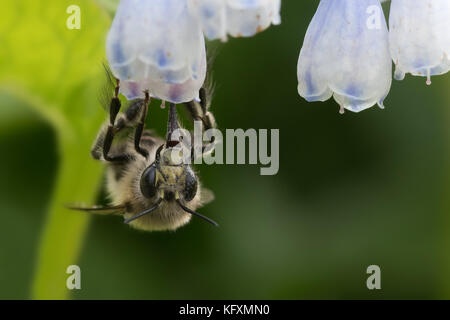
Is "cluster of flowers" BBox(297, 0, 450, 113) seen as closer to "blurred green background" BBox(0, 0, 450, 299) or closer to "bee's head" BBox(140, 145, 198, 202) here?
"bee's head" BBox(140, 145, 198, 202)

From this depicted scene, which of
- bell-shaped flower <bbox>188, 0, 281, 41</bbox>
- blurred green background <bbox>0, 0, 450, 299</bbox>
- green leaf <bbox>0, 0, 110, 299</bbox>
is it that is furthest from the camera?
blurred green background <bbox>0, 0, 450, 299</bbox>

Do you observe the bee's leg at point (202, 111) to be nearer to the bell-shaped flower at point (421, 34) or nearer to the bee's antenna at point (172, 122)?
the bee's antenna at point (172, 122)

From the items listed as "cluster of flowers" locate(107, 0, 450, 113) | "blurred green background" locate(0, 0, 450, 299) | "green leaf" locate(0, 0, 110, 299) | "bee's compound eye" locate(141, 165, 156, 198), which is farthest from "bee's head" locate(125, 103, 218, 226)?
"blurred green background" locate(0, 0, 450, 299)

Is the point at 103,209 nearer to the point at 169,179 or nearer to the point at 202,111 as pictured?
the point at 169,179

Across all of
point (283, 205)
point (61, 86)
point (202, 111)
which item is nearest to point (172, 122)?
point (202, 111)

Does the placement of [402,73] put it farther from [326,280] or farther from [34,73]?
[326,280]

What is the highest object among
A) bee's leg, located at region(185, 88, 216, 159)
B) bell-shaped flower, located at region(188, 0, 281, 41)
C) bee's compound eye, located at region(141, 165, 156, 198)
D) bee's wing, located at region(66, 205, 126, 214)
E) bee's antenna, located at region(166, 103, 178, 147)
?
bee's leg, located at region(185, 88, 216, 159)

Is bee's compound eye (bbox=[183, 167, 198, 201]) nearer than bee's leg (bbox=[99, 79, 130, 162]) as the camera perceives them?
No

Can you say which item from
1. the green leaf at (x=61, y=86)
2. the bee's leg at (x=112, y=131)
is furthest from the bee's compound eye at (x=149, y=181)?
the green leaf at (x=61, y=86)
